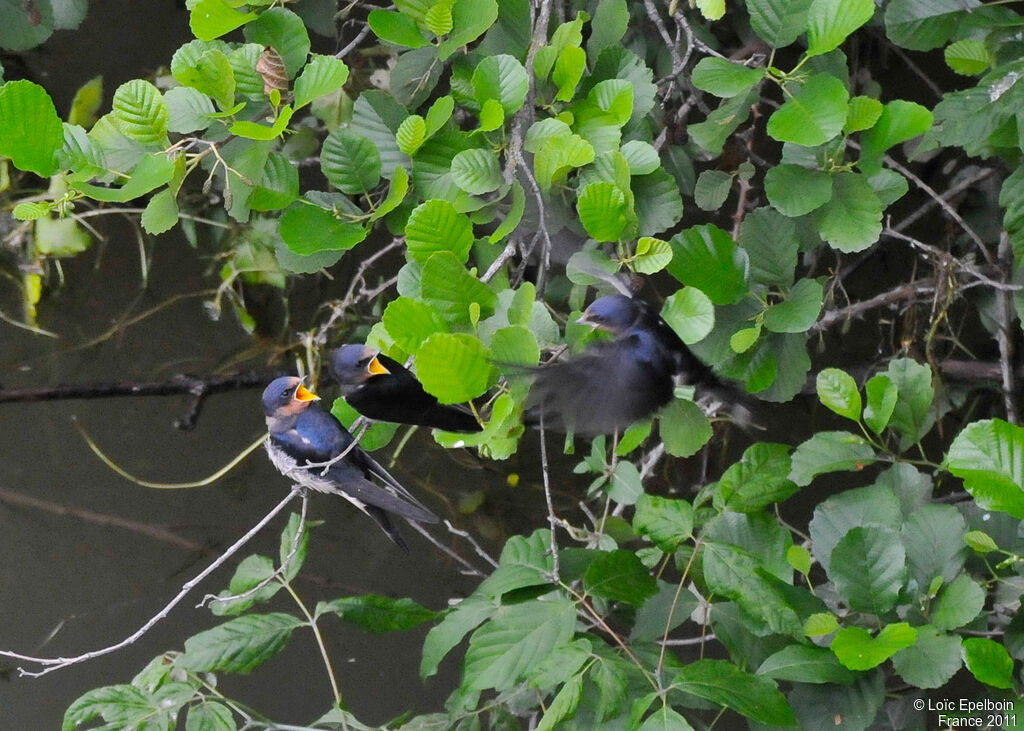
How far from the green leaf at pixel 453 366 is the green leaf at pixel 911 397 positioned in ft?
1.85

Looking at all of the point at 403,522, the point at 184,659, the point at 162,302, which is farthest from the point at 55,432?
the point at 184,659

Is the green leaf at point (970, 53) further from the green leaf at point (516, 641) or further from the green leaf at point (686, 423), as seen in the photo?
the green leaf at point (516, 641)

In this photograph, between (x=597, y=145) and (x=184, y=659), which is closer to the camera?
(x=597, y=145)

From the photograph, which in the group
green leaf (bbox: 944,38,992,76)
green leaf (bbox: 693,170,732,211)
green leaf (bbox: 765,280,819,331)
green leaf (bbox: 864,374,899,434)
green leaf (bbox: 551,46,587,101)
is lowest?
green leaf (bbox: 864,374,899,434)

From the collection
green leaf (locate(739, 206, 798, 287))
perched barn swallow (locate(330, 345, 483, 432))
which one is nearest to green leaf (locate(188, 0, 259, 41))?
perched barn swallow (locate(330, 345, 483, 432))

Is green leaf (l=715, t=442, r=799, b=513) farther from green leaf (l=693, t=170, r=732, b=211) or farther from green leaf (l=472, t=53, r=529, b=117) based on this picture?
green leaf (l=472, t=53, r=529, b=117)

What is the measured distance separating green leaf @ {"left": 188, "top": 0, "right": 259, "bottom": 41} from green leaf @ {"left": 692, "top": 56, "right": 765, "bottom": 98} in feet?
1.51

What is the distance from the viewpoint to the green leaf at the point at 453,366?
2.21 feet

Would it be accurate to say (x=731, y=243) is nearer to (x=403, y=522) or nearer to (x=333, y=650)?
(x=403, y=522)

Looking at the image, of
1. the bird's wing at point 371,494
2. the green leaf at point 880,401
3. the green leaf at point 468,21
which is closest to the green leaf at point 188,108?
the green leaf at point 468,21

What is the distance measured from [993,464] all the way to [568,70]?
0.55 m

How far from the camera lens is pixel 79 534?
186 cm

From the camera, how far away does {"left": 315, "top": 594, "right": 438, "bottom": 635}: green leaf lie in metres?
1.10

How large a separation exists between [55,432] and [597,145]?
1429 millimetres
